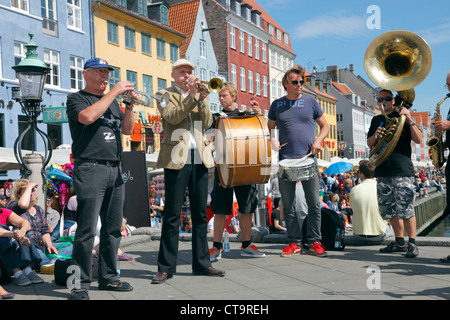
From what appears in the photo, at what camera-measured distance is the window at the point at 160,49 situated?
37031mm

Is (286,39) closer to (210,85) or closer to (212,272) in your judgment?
(210,85)

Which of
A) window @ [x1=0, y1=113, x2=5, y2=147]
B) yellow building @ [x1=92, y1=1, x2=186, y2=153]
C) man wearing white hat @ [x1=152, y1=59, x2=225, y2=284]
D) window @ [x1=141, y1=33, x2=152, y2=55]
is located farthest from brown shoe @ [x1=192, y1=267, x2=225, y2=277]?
window @ [x1=141, y1=33, x2=152, y2=55]

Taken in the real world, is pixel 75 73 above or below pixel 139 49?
below

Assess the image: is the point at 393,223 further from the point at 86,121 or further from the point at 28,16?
the point at 28,16

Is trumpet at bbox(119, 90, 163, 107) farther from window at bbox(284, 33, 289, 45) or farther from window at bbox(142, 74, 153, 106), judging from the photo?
window at bbox(284, 33, 289, 45)

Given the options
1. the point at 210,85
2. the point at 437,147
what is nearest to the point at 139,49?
the point at 437,147

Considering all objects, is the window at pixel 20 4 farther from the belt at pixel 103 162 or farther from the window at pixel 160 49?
the belt at pixel 103 162

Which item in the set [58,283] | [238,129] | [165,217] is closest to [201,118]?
[238,129]

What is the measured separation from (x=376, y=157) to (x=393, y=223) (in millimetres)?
877

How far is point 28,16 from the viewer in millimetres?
26047

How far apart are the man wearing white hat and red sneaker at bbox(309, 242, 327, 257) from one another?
156cm

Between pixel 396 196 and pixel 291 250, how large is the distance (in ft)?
4.81

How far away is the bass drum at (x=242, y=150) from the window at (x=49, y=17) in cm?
2379

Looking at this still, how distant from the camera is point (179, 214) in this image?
219 inches
